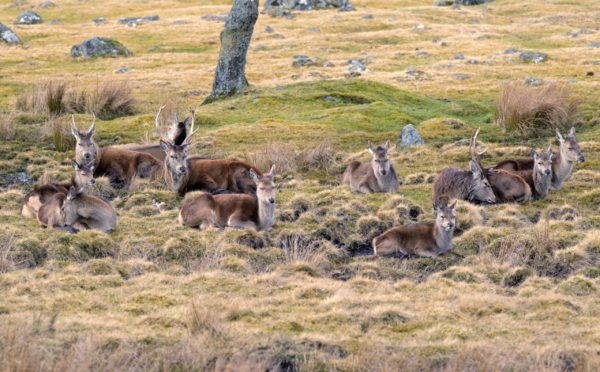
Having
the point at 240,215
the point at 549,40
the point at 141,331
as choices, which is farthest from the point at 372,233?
the point at 549,40

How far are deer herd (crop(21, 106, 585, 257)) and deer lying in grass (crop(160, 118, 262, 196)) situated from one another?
17mm

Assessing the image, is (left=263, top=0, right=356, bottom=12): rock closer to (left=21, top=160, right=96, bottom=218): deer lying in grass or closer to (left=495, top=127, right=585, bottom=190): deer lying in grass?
(left=495, top=127, right=585, bottom=190): deer lying in grass

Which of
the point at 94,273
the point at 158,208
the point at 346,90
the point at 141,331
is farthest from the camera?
the point at 346,90

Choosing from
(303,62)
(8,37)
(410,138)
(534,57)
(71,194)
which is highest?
(71,194)

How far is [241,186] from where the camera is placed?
15773mm

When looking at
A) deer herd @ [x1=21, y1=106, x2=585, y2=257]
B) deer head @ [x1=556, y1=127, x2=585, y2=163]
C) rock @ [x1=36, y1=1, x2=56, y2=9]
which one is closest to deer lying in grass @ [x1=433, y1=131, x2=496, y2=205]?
deer herd @ [x1=21, y1=106, x2=585, y2=257]

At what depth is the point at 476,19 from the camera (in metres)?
66.0

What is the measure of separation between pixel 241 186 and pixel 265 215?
2329mm

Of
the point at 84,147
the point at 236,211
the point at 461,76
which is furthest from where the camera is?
the point at 461,76

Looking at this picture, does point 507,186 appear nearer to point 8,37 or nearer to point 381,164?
point 381,164

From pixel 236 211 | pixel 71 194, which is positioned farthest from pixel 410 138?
pixel 71 194

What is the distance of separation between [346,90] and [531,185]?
12.6 m

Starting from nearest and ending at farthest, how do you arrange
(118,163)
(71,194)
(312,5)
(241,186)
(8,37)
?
(71,194), (241,186), (118,163), (8,37), (312,5)

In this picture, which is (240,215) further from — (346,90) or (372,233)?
(346,90)
